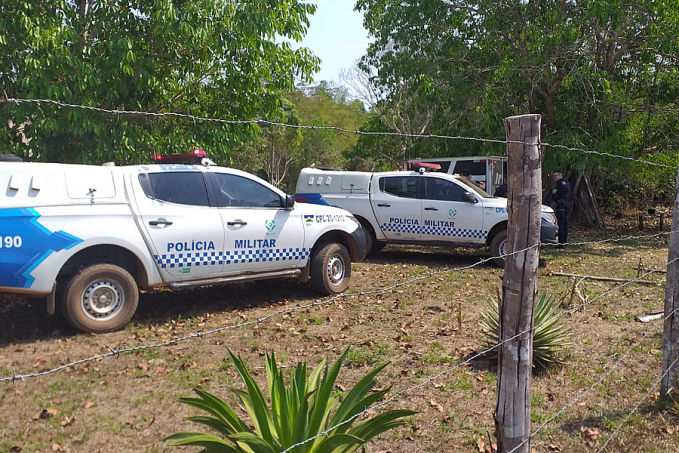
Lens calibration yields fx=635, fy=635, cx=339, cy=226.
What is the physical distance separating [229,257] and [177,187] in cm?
99

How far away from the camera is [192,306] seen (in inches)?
311

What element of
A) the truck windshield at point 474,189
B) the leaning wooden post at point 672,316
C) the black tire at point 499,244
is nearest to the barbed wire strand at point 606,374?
the leaning wooden post at point 672,316

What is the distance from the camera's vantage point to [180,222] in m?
6.95

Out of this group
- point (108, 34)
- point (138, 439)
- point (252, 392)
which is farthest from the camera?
point (108, 34)

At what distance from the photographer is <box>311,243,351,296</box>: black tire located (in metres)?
8.33

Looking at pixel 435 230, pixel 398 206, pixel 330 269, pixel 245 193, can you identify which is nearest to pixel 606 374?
pixel 330 269

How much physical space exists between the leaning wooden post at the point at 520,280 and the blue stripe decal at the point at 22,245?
453 cm

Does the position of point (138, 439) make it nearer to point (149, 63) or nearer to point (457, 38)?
point (149, 63)

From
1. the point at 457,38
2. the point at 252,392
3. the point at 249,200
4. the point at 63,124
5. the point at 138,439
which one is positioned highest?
the point at 457,38

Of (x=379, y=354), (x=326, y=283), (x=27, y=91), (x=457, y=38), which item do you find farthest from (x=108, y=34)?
(x=457, y=38)

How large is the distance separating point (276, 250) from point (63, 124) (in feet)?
11.0

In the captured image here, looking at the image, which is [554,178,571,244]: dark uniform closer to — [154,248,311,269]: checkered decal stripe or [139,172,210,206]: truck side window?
[154,248,311,269]: checkered decal stripe

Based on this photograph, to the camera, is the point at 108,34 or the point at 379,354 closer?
the point at 379,354

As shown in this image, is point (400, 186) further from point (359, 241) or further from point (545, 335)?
point (545, 335)
